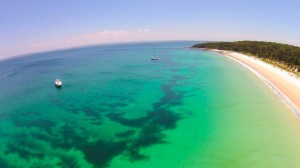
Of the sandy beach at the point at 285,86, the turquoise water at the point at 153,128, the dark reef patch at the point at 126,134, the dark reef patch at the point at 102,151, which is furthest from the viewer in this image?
the sandy beach at the point at 285,86

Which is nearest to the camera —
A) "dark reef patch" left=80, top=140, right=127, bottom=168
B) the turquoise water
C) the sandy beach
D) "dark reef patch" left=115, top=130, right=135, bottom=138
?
"dark reef patch" left=80, top=140, right=127, bottom=168

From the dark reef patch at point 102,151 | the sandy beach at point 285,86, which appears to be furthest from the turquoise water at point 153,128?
the sandy beach at point 285,86

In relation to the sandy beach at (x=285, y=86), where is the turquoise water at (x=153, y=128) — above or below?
below

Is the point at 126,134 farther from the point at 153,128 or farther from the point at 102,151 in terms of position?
the point at 102,151

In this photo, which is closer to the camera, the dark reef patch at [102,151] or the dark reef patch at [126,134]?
the dark reef patch at [102,151]

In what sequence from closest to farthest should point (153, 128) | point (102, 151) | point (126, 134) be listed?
point (102, 151), point (126, 134), point (153, 128)

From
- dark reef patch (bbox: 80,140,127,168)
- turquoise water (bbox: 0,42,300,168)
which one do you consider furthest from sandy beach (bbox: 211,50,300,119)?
dark reef patch (bbox: 80,140,127,168)

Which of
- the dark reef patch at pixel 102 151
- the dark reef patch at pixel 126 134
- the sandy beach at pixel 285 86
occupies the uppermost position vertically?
the sandy beach at pixel 285 86

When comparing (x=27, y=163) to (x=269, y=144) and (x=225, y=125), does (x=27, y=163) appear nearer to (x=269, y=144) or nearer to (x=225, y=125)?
(x=225, y=125)

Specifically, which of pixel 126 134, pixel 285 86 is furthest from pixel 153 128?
pixel 285 86

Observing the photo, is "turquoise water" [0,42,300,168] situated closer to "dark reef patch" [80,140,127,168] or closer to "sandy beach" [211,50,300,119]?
"dark reef patch" [80,140,127,168]

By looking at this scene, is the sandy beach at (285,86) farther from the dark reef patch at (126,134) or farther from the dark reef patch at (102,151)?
the dark reef patch at (102,151)

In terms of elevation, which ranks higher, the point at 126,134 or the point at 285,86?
the point at 285,86
